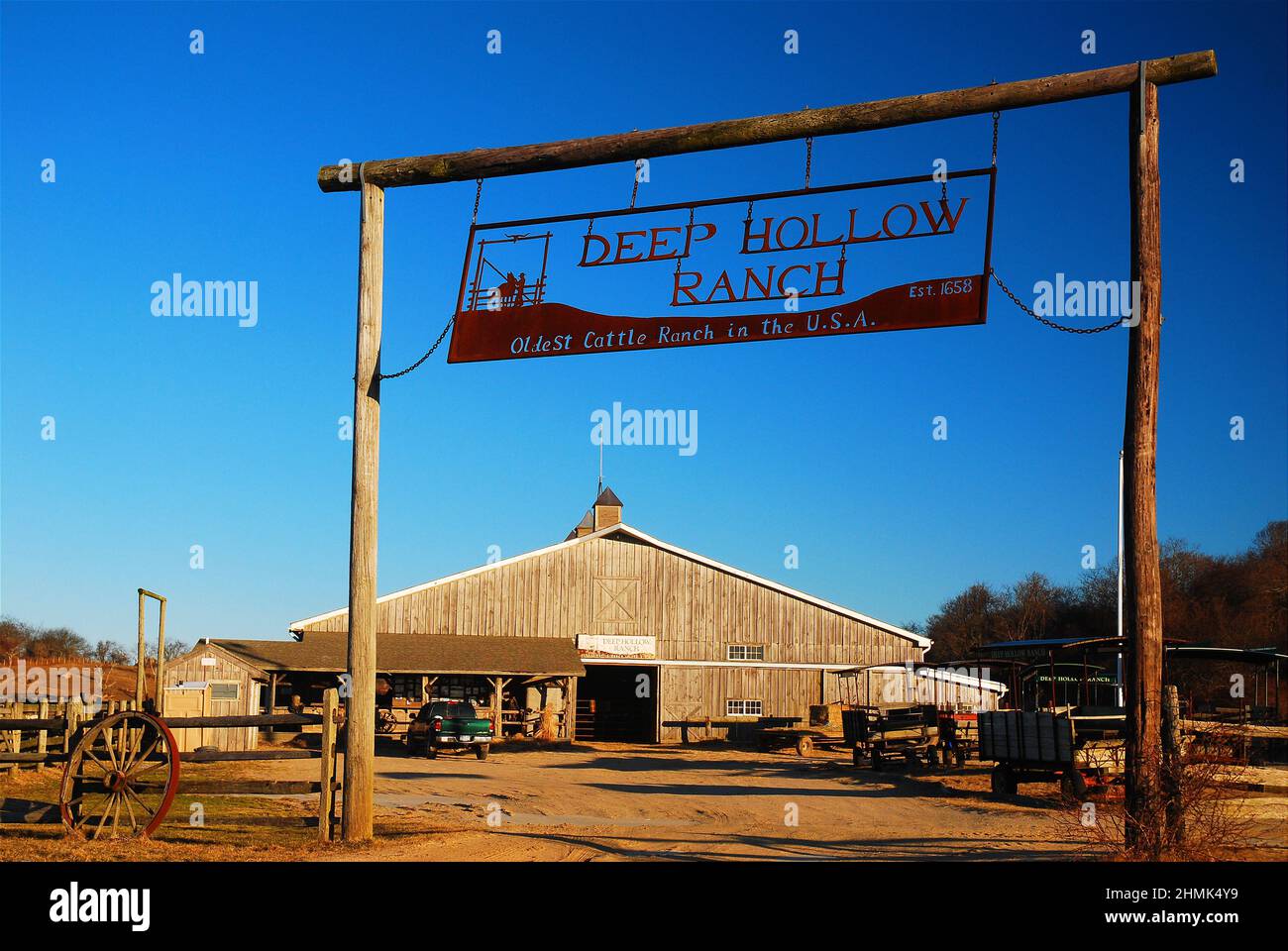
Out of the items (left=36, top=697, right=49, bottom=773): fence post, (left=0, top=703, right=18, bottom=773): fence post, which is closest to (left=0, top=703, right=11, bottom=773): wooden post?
(left=0, top=703, right=18, bottom=773): fence post

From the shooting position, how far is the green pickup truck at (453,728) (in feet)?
107

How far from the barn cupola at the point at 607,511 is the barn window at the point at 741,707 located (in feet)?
34.9

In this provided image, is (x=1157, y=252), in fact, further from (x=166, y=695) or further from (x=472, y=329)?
(x=166, y=695)

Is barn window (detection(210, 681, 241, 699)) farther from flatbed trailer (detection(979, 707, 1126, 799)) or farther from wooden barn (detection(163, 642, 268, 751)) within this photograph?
flatbed trailer (detection(979, 707, 1126, 799))

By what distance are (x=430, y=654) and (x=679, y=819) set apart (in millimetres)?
22761

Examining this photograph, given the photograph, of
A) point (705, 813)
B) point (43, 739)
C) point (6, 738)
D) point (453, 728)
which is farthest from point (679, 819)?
point (453, 728)

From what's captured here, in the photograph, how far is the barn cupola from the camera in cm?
4944

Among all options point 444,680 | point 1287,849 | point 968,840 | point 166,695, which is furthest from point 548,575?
point 1287,849

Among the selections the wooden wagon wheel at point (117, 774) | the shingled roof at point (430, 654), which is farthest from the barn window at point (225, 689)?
the wooden wagon wheel at point (117, 774)

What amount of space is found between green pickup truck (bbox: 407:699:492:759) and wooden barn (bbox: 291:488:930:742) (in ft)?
25.5

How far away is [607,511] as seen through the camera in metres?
49.5

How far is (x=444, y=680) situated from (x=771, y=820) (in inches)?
1003

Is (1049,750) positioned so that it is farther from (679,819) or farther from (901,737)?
(901,737)

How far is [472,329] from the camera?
13.6m
